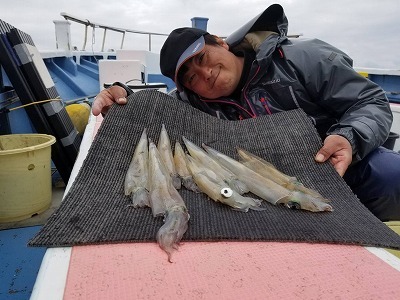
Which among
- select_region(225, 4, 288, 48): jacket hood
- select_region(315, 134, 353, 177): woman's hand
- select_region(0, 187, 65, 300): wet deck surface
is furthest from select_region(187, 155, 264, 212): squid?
select_region(225, 4, 288, 48): jacket hood

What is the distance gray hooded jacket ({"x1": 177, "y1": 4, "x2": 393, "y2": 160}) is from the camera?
2229mm

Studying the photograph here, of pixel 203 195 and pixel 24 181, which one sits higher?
pixel 203 195

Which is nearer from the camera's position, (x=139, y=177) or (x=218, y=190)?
(x=218, y=190)

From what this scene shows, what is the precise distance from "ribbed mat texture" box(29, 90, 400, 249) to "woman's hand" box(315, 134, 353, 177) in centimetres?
6

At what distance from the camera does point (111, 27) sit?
839 cm

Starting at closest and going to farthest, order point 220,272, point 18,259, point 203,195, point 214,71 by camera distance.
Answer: point 220,272 < point 203,195 < point 18,259 < point 214,71

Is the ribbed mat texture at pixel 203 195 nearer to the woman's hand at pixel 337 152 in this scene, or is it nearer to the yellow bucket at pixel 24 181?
the woman's hand at pixel 337 152

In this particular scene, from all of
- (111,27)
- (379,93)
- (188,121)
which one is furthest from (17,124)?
(111,27)

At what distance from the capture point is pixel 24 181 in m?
2.75

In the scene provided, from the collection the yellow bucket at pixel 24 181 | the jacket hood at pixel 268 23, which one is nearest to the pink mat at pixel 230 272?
the yellow bucket at pixel 24 181

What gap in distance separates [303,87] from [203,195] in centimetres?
138

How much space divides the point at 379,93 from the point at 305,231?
1588 mm

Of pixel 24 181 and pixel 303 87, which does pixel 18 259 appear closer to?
pixel 24 181

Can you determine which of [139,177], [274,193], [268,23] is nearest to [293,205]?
[274,193]
